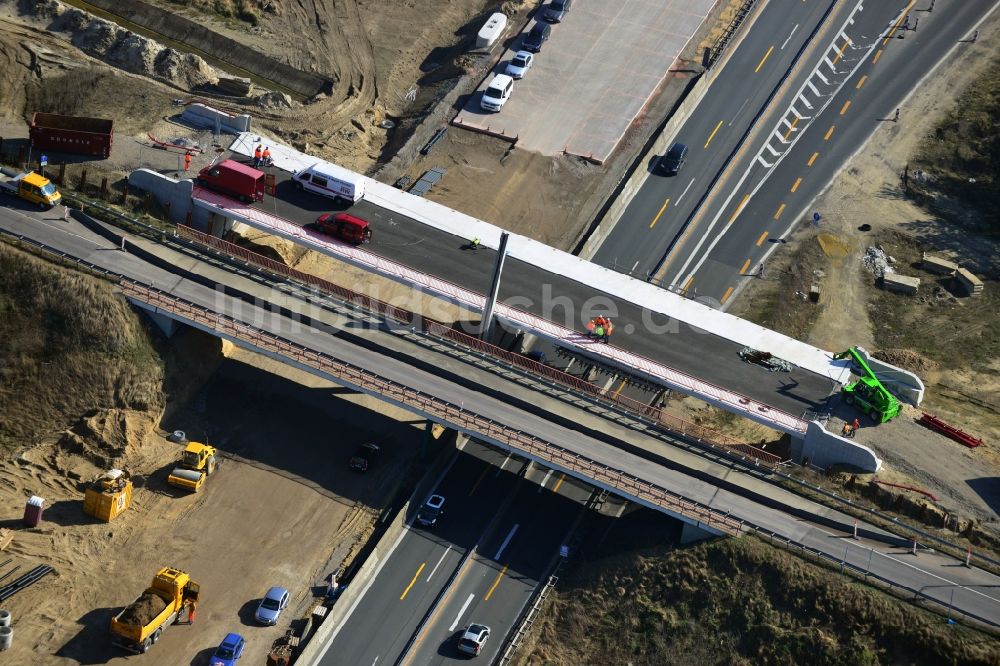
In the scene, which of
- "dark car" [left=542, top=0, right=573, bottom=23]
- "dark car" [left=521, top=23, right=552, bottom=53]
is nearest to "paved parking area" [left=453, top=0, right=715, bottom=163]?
"dark car" [left=542, top=0, right=573, bottom=23]

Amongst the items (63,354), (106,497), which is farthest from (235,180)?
(106,497)

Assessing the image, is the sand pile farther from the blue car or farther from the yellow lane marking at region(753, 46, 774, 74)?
the blue car

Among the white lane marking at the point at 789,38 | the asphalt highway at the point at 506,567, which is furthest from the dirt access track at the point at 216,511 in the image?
the white lane marking at the point at 789,38

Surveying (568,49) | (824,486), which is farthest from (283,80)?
(824,486)

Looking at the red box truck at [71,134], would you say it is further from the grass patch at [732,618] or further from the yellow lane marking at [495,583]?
the grass patch at [732,618]

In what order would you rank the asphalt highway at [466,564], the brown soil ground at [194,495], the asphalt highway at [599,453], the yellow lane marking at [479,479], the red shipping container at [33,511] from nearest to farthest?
1. the brown soil ground at [194,495]
2. the asphalt highway at [466,564]
3. the asphalt highway at [599,453]
4. the red shipping container at [33,511]
5. the yellow lane marking at [479,479]

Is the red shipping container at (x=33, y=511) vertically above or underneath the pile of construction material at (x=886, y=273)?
underneath

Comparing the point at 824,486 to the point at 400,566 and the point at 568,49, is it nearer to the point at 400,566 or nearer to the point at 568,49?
the point at 400,566
